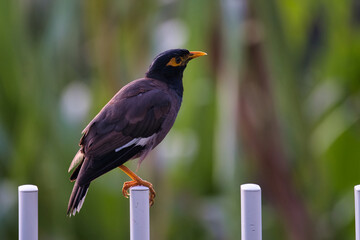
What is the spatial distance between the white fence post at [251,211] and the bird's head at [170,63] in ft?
1.53

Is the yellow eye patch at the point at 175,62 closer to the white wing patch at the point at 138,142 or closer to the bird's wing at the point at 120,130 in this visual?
the bird's wing at the point at 120,130

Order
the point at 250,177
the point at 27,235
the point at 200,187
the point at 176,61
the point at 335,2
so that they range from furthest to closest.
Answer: the point at 335,2 → the point at 200,187 → the point at 250,177 → the point at 176,61 → the point at 27,235

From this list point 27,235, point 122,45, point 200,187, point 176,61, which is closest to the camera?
point 27,235

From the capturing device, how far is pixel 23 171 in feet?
12.0

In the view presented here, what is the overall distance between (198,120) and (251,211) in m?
2.05

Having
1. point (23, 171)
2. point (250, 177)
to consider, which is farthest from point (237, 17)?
point (23, 171)

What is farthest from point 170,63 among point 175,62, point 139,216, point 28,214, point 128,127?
point 28,214

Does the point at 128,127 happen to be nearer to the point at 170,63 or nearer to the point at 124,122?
the point at 124,122

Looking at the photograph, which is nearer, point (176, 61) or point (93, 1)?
point (176, 61)

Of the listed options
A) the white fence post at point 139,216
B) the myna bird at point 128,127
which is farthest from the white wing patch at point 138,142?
the white fence post at point 139,216

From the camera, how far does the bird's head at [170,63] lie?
2250 millimetres

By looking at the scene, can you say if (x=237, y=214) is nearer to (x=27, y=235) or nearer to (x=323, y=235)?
(x=323, y=235)

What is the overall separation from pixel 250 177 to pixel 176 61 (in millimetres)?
1340

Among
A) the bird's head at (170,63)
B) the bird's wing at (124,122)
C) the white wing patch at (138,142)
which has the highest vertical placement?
the bird's head at (170,63)
